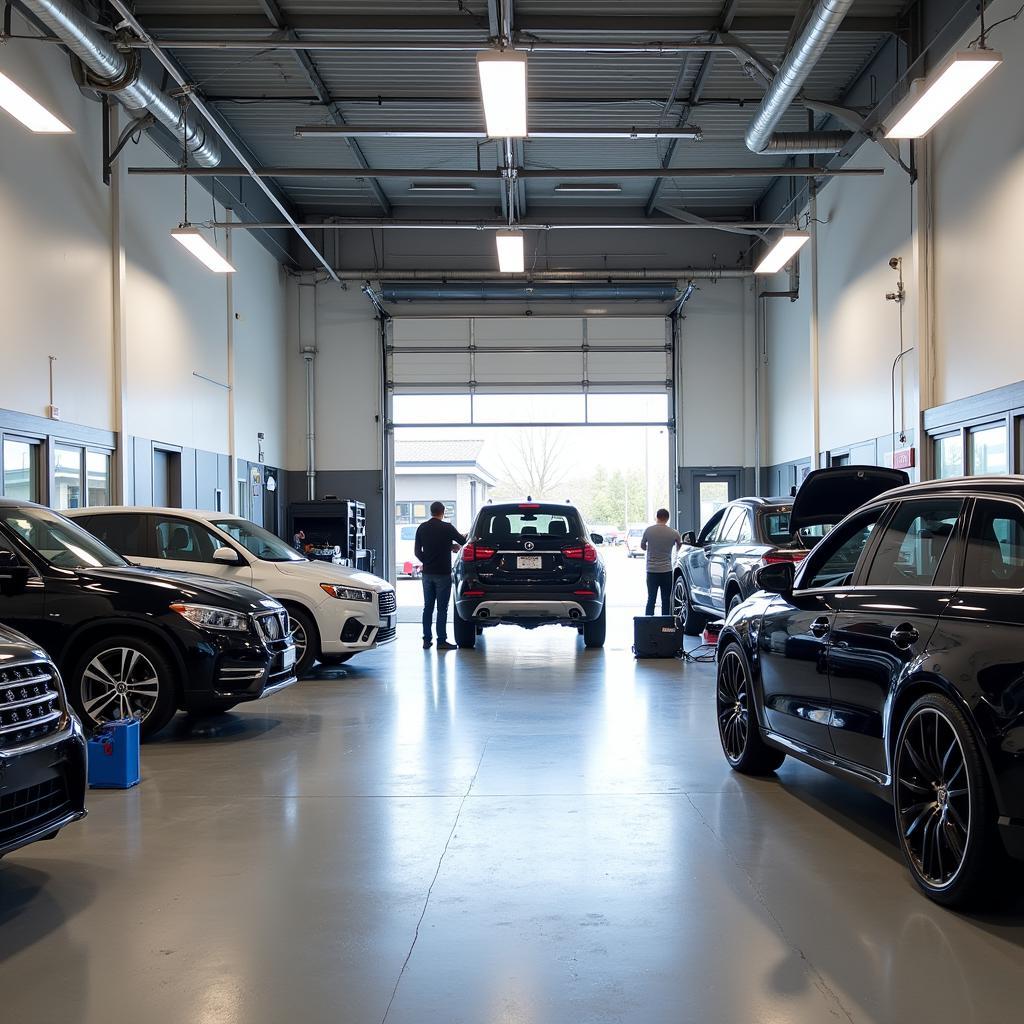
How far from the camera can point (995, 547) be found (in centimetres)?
387

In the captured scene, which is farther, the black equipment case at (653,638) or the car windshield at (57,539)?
the black equipment case at (653,638)

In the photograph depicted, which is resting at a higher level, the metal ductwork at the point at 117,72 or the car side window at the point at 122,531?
the metal ductwork at the point at 117,72

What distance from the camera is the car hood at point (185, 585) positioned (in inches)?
280

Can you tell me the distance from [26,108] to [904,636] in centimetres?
888

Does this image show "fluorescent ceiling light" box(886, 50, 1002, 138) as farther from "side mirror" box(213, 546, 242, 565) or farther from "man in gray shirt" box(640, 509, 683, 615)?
"side mirror" box(213, 546, 242, 565)

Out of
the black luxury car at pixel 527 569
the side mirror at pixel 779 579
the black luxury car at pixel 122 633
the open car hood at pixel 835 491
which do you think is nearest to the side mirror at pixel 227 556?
the black luxury car at pixel 122 633

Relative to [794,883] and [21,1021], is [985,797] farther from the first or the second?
[21,1021]

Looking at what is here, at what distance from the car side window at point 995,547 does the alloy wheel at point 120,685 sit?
523 centimetres

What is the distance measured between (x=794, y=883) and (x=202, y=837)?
2635 millimetres

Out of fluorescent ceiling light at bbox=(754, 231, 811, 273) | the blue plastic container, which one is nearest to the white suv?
the blue plastic container

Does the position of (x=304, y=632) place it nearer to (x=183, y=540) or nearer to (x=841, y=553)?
(x=183, y=540)

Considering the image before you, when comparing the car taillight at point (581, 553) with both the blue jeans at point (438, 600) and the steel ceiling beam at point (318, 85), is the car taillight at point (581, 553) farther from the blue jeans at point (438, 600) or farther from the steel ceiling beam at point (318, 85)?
the steel ceiling beam at point (318, 85)

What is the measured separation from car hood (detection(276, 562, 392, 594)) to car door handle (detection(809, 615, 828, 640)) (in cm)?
606

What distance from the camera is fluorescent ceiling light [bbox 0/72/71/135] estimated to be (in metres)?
9.07
